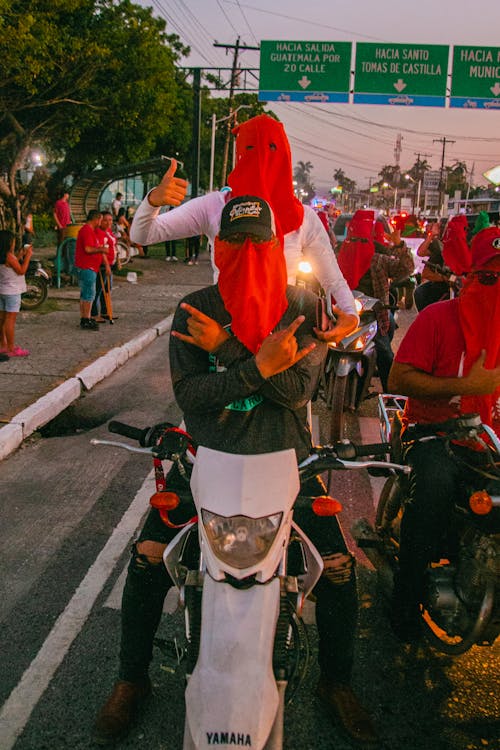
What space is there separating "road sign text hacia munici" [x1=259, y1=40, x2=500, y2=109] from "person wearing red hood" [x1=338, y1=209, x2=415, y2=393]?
637 inches

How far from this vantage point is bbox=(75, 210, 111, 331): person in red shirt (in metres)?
11.1

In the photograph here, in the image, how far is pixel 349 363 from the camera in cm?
617

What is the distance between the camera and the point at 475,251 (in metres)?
3.31

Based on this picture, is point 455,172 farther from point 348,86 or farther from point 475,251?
point 475,251

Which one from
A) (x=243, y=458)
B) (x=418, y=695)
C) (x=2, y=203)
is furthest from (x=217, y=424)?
(x=2, y=203)

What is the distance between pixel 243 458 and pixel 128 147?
22.1 metres

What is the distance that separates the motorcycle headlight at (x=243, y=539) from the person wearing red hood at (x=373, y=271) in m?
5.13

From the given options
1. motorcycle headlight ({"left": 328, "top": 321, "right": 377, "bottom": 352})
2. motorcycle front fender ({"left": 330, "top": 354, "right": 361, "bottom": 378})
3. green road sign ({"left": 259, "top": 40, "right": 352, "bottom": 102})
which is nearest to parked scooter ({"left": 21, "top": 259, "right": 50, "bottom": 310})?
motorcycle headlight ({"left": 328, "top": 321, "right": 377, "bottom": 352})

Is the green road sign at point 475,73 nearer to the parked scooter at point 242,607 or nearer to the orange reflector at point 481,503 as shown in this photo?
the orange reflector at point 481,503

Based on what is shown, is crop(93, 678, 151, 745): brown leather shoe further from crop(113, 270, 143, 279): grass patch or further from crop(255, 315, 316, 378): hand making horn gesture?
crop(113, 270, 143, 279): grass patch

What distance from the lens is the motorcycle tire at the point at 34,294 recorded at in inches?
500

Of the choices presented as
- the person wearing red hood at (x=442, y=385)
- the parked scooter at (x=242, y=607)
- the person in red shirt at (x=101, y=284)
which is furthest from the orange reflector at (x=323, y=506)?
the person in red shirt at (x=101, y=284)

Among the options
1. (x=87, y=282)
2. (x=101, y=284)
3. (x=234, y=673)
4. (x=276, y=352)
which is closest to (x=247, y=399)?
(x=276, y=352)

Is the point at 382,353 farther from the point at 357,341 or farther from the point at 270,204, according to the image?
the point at 270,204
